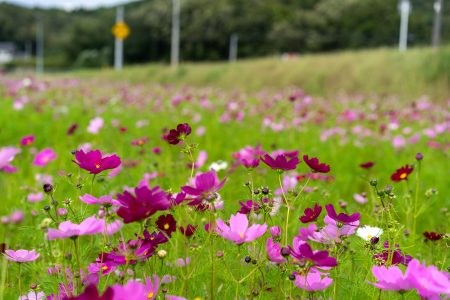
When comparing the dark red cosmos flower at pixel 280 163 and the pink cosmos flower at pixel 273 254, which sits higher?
the dark red cosmos flower at pixel 280 163

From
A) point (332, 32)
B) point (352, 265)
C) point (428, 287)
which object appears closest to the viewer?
point (428, 287)

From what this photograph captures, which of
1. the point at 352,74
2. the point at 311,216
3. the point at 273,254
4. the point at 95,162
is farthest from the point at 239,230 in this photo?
the point at 352,74

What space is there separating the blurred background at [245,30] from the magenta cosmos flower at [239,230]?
30.9 m

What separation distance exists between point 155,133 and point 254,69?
8277mm

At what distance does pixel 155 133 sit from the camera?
3.92 meters

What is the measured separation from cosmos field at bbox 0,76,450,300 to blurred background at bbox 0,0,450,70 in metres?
27.8

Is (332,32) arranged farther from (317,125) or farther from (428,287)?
(428,287)

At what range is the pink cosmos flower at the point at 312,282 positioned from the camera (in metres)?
0.80

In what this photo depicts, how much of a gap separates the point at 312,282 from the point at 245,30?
42029 mm

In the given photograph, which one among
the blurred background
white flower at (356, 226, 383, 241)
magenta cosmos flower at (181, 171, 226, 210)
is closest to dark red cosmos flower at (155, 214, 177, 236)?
magenta cosmos flower at (181, 171, 226, 210)

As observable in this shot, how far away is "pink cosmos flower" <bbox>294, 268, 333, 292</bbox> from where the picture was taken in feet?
2.61

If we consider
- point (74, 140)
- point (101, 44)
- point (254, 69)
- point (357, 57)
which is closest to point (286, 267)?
point (74, 140)

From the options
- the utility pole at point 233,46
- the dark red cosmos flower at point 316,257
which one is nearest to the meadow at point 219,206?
the dark red cosmos flower at point 316,257

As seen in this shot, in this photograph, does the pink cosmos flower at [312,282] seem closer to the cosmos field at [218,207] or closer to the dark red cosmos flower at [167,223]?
the cosmos field at [218,207]
